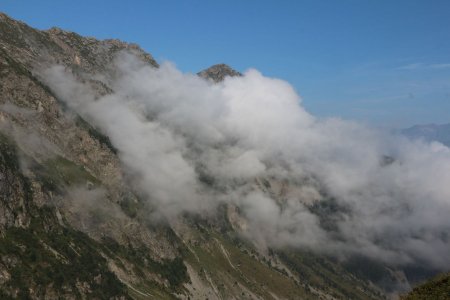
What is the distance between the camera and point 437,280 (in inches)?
3275

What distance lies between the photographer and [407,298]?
8175 centimetres

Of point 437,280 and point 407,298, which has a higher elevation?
point 437,280

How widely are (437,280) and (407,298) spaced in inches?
268
